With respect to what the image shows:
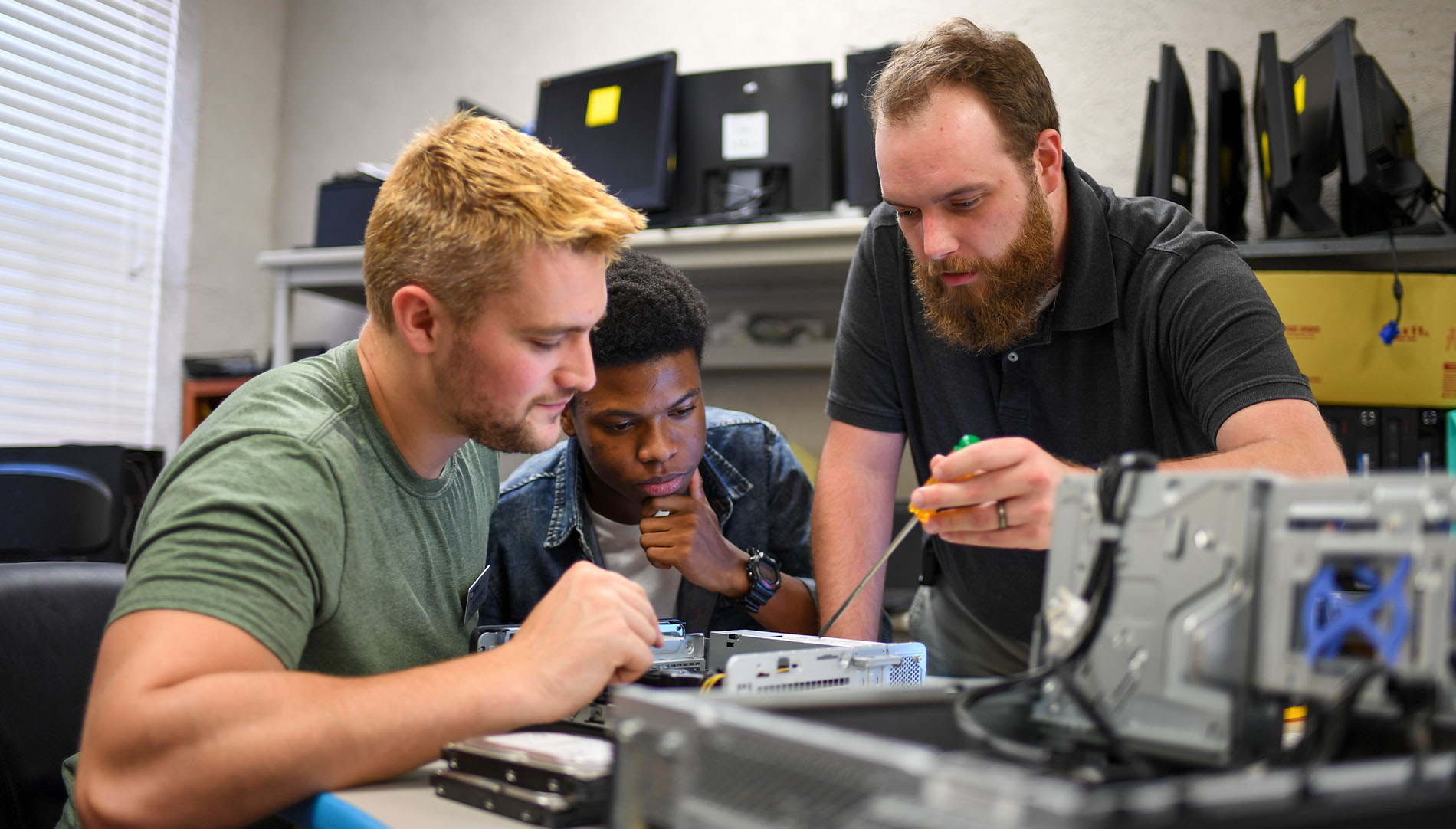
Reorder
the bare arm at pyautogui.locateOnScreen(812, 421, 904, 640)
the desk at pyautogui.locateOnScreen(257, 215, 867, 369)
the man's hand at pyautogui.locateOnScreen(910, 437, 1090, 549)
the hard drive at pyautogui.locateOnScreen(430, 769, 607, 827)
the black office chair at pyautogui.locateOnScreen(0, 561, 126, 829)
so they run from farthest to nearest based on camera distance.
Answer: the desk at pyautogui.locateOnScreen(257, 215, 867, 369) → the bare arm at pyautogui.locateOnScreen(812, 421, 904, 640) → the black office chair at pyautogui.locateOnScreen(0, 561, 126, 829) → the man's hand at pyautogui.locateOnScreen(910, 437, 1090, 549) → the hard drive at pyautogui.locateOnScreen(430, 769, 607, 827)

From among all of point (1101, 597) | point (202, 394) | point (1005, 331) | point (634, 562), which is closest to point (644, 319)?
point (634, 562)

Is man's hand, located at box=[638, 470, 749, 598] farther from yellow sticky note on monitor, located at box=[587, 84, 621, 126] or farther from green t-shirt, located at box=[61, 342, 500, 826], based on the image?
yellow sticky note on monitor, located at box=[587, 84, 621, 126]

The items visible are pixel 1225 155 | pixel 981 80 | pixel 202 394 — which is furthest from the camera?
pixel 202 394

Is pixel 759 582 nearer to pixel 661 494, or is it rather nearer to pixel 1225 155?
pixel 661 494

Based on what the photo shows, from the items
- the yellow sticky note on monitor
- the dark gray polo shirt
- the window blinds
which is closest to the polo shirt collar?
the dark gray polo shirt

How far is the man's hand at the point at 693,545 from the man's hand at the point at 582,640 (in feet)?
1.59

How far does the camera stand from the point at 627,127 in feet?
9.16

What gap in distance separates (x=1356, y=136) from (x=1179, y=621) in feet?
6.13

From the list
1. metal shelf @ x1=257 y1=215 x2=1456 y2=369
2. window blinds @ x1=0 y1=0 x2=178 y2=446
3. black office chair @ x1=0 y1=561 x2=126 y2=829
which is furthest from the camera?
window blinds @ x1=0 y1=0 x2=178 y2=446

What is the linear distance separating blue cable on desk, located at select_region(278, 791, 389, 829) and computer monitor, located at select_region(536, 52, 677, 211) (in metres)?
2.05

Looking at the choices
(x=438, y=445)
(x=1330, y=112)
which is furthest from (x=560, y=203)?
(x=1330, y=112)

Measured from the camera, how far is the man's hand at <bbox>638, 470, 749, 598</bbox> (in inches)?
57.7

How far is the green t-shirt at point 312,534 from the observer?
0.86 m

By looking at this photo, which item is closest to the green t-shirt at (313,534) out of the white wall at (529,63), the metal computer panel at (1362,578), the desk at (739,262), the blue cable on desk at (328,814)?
the blue cable on desk at (328,814)
